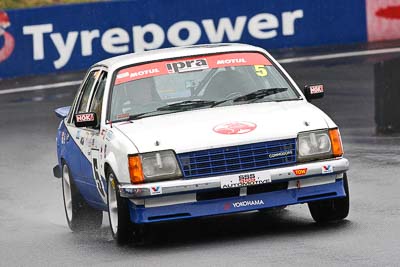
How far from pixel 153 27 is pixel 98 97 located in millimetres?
14503

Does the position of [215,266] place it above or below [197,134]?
below

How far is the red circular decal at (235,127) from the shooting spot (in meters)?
10.1

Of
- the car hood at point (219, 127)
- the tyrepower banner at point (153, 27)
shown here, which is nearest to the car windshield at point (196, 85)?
the car hood at point (219, 127)

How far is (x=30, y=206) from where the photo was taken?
13.8m

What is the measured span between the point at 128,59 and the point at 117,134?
4.14 ft

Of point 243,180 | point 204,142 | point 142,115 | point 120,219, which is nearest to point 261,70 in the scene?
point 142,115

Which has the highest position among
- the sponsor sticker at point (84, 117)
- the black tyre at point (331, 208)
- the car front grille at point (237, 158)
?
the sponsor sticker at point (84, 117)

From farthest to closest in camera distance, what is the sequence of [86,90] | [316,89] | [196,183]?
[86,90] < [316,89] < [196,183]

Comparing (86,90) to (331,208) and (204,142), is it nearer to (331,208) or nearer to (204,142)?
(204,142)

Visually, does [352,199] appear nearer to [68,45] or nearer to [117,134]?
[117,134]

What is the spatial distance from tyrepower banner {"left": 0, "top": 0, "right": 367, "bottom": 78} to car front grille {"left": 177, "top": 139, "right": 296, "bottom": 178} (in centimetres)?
1562

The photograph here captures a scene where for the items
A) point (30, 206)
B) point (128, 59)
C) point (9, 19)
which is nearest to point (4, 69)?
point (9, 19)

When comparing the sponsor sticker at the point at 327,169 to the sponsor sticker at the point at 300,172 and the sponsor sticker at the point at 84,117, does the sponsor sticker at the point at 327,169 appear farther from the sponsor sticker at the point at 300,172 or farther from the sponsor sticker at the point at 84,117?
the sponsor sticker at the point at 84,117

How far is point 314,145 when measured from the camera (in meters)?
10.2
